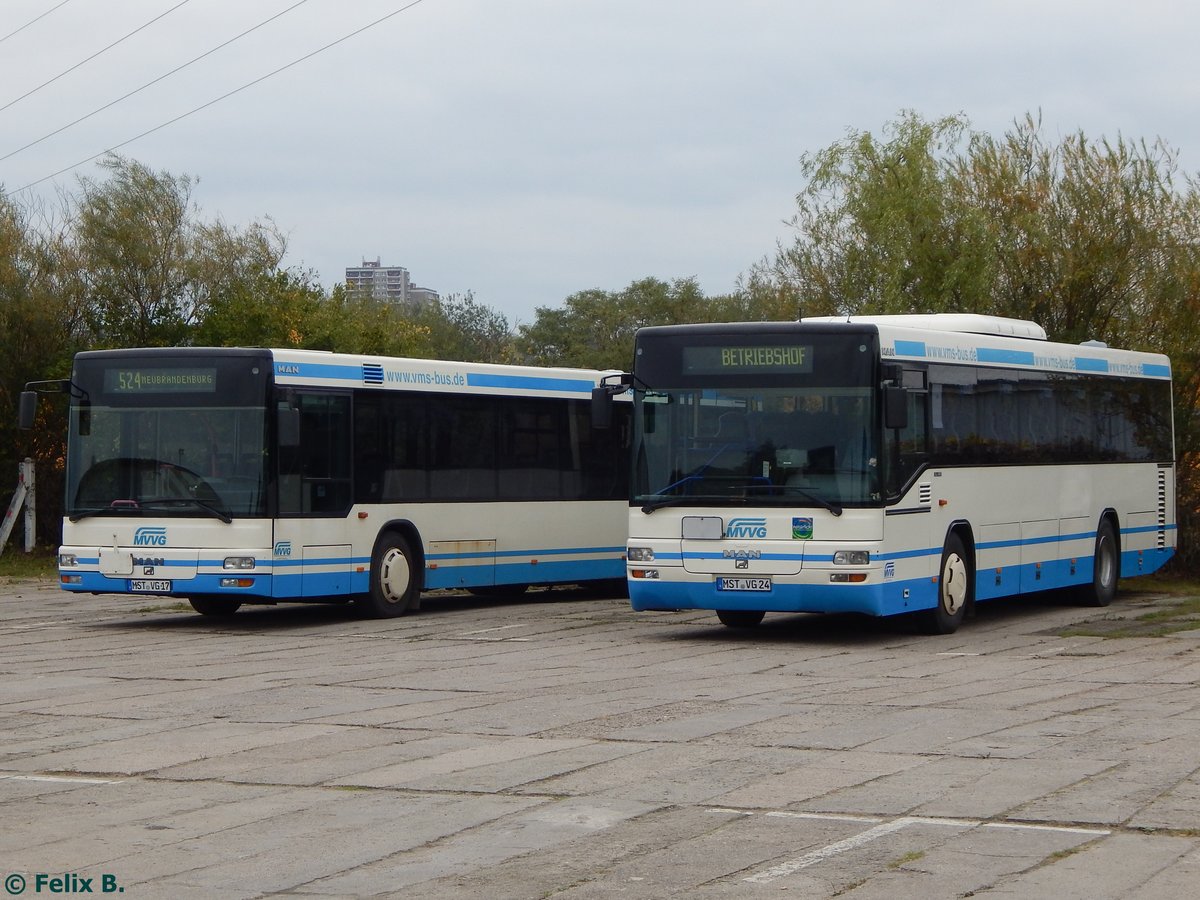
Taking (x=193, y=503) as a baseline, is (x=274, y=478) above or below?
above

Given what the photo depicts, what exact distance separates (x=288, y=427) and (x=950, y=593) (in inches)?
280

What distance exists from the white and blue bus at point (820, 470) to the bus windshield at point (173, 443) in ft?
12.6

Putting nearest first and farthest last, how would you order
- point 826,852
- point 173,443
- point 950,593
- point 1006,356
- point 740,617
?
point 826,852, point 950,593, point 173,443, point 740,617, point 1006,356

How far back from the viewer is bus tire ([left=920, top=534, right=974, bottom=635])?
19.2m

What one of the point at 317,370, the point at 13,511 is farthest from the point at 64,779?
the point at 13,511

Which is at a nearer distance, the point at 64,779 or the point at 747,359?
the point at 64,779

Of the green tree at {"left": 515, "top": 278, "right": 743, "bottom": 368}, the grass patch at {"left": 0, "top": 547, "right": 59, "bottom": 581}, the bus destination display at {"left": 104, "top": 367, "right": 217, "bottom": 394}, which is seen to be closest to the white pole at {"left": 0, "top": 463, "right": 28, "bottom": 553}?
the grass patch at {"left": 0, "top": 547, "right": 59, "bottom": 581}

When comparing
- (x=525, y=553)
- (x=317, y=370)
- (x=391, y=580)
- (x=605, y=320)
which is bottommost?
(x=391, y=580)

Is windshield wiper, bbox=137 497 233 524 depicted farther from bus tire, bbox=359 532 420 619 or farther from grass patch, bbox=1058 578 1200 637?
grass patch, bbox=1058 578 1200 637

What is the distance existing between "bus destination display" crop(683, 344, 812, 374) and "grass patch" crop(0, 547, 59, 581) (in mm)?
16375

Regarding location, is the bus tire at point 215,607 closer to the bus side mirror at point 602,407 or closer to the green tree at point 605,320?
the bus side mirror at point 602,407

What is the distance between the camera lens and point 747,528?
17969 mm

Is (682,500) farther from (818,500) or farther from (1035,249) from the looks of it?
(1035,249)

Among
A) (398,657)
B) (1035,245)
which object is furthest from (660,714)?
(1035,245)
